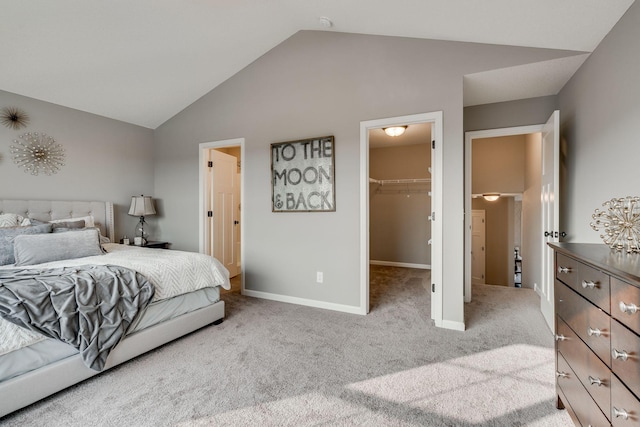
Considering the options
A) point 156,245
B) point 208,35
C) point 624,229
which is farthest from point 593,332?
point 156,245

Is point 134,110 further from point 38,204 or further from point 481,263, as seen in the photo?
point 481,263

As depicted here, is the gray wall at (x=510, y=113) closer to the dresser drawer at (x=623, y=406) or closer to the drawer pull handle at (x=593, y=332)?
the drawer pull handle at (x=593, y=332)

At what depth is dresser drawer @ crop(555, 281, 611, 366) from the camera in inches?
45.1

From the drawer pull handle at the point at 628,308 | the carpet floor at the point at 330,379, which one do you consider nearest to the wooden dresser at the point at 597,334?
the drawer pull handle at the point at 628,308

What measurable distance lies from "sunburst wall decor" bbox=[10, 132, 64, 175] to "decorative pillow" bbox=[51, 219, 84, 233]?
75cm

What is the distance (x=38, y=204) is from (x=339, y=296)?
3533 mm

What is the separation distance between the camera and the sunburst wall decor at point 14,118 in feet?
10.3

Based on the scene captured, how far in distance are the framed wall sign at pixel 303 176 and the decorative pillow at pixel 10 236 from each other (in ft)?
7.48

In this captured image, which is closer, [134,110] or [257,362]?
[257,362]

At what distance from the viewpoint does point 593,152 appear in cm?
227

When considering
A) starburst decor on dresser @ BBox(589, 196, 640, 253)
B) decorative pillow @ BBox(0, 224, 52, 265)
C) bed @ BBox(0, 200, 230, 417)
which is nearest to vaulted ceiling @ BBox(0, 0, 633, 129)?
starburst decor on dresser @ BBox(589, 196, 640, 253)

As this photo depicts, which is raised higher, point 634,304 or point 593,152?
point 593,152

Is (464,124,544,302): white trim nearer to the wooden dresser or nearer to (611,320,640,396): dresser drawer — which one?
the wooden dresser

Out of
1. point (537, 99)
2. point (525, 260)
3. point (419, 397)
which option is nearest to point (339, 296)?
point (419, 397)
